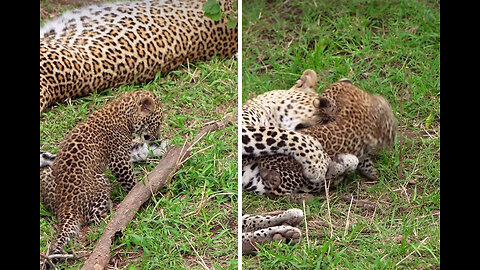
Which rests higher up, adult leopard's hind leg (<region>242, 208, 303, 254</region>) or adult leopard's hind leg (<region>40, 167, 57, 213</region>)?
adult leopard's hind leg (<region>40, 167, 57, 213</region>)

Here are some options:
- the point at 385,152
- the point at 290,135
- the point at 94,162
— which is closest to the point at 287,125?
the point at 290,135

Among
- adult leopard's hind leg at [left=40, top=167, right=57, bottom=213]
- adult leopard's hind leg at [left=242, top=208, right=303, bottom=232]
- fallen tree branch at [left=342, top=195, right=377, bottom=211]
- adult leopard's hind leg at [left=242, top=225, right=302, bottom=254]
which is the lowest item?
adult leopard's hind leg at [left=242, top=225, right=302, bottom=254]

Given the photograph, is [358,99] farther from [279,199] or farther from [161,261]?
[161,261]

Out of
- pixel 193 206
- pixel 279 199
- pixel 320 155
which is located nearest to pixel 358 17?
pixel 320 155

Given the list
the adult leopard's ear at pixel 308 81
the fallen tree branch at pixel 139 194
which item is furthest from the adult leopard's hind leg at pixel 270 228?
the adult leopard's ear at pixel 308 81

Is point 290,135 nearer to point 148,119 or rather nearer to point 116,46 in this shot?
point 148,119

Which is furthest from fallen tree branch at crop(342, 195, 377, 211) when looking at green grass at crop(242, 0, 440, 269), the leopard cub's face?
the leopard cub's face

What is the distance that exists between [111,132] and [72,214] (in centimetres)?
26

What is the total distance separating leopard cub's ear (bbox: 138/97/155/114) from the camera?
251 cm

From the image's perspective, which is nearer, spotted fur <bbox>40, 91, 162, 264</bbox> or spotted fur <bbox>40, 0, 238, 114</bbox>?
spotted fur <bbox>40, 91, 162, 264</bbox>

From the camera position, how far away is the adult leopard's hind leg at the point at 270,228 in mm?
2479

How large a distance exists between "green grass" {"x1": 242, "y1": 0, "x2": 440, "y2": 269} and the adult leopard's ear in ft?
0.06

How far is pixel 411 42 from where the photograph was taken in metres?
2.48

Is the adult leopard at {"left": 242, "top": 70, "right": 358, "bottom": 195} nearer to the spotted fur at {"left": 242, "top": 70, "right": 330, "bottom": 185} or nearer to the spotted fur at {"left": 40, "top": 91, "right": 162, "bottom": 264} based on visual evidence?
the spotted fur at {"left": 242, "top": 70, "right": 330, "bottom": 185}
